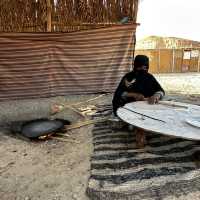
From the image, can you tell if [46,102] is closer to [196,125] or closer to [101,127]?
[101,127]

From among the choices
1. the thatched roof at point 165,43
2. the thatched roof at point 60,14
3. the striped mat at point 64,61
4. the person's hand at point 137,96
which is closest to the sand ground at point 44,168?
the person's hand at point 137,96

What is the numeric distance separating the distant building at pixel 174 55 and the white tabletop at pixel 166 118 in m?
8.65

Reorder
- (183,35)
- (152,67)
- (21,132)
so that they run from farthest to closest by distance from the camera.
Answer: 1. (152,67)
2. (183,35)
3. (21,132)

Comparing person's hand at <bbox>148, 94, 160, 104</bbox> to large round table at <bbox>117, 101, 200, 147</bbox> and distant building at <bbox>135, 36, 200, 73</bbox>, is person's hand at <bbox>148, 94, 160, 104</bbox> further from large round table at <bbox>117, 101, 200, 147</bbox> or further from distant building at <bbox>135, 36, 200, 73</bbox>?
distant building at <bbox>135, 36, 200, 73</bbox>

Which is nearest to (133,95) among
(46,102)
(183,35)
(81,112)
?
(81,112)

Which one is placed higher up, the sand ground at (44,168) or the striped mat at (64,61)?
the striped mat at (64,61)

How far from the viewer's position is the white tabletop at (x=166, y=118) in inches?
125

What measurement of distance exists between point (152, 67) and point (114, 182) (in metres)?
10.2

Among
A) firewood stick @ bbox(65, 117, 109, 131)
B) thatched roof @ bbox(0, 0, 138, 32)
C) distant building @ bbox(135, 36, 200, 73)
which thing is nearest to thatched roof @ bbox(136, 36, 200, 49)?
distant building @ bbox(135, 36, 200, 73)

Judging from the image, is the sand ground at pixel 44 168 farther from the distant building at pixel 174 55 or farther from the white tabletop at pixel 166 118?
the distant building at pixel 174 55

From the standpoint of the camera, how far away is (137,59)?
4363mm

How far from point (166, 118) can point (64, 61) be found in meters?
3.88

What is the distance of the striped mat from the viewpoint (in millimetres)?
6805

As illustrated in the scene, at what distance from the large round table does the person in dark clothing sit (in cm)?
26
